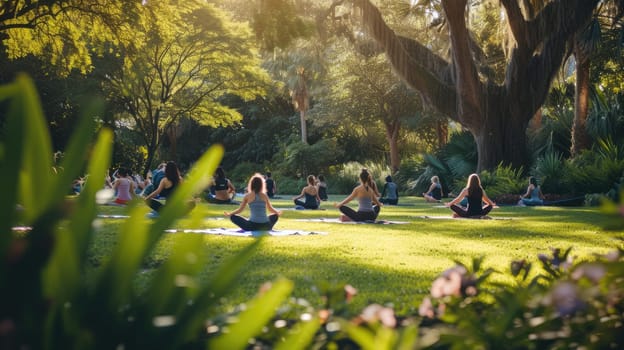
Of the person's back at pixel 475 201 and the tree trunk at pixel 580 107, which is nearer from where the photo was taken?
the person's back at pixel 475 201

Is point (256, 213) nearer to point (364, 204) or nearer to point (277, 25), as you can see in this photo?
point (364, 204)

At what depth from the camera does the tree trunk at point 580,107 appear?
2478 cm

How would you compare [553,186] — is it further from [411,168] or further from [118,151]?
[118,151]

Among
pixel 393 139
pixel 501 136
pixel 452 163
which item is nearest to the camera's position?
pixel 501 136

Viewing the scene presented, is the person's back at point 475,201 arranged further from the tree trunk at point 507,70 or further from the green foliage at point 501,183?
the tree trunk at point 507,70

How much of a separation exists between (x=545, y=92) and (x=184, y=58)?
18525 millimetres

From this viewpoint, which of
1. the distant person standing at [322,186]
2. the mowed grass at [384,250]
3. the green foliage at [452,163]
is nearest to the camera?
the mowed grass at [384,250]

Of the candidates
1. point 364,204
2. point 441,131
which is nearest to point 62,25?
point 364,204

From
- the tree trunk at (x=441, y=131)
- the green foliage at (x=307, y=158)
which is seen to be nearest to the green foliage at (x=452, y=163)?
the tree trunk at (x=441, y=131)

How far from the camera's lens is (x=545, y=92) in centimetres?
2481

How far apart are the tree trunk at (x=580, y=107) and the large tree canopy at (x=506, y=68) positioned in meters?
0.96

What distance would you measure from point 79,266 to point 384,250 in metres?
8.64

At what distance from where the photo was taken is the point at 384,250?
32.1 ft

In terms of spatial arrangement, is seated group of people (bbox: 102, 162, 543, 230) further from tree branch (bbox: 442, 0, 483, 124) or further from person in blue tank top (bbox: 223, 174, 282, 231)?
tree branch (bbox: 442, 0, 483, 124)
